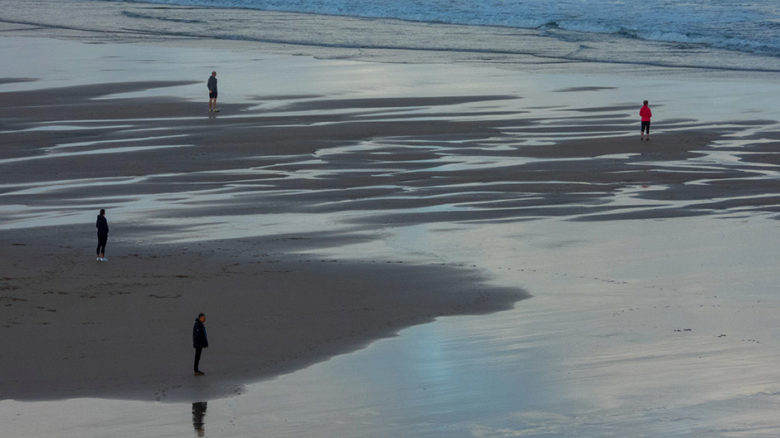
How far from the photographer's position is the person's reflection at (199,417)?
11.5m

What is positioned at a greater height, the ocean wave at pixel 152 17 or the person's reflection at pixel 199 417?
the ocean wave at pixel 152 17

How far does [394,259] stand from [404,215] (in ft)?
10.8

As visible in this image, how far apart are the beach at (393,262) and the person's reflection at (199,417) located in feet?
0.19

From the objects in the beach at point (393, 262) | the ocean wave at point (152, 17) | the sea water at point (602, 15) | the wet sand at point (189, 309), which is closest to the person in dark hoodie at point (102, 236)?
the wet sand at point (189, 309)

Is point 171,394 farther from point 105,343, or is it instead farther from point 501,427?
point 501,427

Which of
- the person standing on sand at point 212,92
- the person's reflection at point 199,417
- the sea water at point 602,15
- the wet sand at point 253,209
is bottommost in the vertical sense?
the person's reflection at point 199,417

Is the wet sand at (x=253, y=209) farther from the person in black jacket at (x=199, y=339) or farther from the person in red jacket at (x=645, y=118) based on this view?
the person in red jacket at (x=645, y=118)

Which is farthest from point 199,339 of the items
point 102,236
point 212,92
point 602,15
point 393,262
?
point 602,15

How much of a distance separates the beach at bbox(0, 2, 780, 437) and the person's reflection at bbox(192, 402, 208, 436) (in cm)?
6

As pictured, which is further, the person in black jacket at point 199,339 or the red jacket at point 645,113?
the red jacket at point 645,113

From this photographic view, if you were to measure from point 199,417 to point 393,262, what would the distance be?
663 cm

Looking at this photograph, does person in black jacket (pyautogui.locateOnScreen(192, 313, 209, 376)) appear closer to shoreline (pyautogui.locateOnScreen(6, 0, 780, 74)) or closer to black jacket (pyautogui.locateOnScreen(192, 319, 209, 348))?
black jacket (pyautogui.locateOnScreen(192, 319, 209, 348))

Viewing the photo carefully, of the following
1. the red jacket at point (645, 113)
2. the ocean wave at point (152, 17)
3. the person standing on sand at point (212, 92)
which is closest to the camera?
the red jacket at point (645, 113)

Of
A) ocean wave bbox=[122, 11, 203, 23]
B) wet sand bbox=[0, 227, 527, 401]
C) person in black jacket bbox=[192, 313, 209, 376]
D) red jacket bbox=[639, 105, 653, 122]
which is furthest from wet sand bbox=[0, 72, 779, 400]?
ocean wave bbox=[122, 11, 203, 23]
